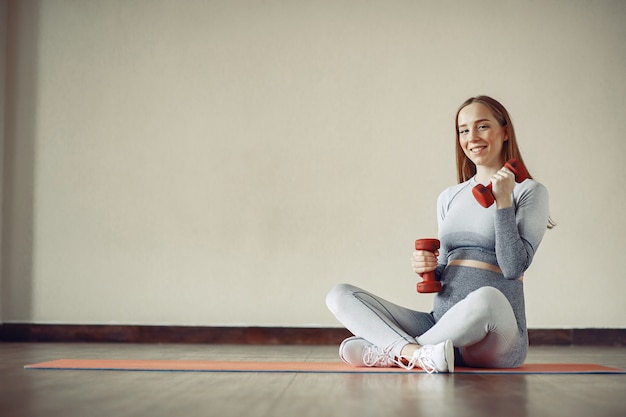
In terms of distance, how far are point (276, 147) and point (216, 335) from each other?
1.16m

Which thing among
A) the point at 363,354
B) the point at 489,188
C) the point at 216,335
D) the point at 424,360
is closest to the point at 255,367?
the point at 363,354

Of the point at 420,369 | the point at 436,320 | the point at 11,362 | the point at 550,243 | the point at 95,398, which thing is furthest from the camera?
the point at 550,243

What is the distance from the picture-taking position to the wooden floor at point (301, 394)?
129 centimetres

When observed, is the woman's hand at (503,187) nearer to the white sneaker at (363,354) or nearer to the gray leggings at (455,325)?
the gray leggings at (455,325)

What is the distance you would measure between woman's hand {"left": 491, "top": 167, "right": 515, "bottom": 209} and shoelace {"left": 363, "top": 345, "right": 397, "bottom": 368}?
0.58m

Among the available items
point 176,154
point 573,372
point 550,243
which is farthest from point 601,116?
point 176,154

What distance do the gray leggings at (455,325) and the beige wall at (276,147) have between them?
65.9 inches

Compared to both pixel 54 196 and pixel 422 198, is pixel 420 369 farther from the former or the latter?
pixel 54 196

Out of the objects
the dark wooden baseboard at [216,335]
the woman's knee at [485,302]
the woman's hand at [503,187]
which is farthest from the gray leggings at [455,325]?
the dark wooden baseboard at [216,335]

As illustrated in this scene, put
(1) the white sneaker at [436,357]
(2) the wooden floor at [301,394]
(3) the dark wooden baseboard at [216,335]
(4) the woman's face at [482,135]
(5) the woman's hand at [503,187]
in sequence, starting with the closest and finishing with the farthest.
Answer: (2) the wooden floor at [301,394] < (1) the white sneaker at [436,357] < (5) the woman's hand at [503,187] < (4) the woman's face at [482,135] < (3) the dark wooden baseboard at [216,335]

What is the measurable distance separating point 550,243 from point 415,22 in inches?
60.6

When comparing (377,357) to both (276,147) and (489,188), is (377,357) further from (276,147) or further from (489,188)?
(276,147)

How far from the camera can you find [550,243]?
383cm

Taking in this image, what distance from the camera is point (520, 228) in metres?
2.06
